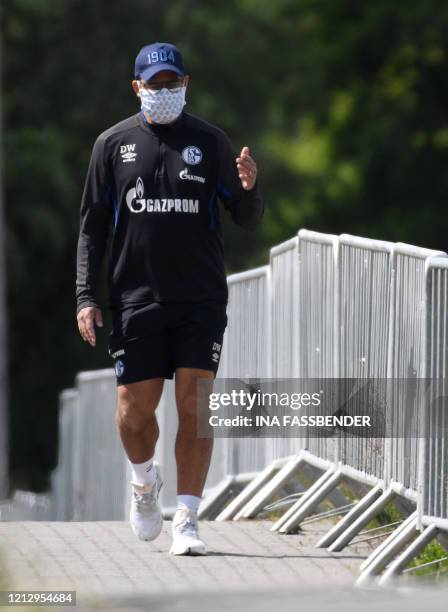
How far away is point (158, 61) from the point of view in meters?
7.71

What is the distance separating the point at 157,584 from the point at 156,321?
1.40m

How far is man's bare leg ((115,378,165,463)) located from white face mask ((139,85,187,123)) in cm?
115

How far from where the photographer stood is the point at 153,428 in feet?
25.8

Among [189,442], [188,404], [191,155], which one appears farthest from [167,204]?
[189,442]

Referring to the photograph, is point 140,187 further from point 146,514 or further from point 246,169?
point 146,514

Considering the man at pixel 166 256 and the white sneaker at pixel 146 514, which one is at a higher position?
the man at pixel 166 256

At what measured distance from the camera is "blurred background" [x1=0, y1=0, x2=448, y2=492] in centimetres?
3275

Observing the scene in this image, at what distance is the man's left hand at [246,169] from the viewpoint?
757 centimetres

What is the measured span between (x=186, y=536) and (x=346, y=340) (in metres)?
1.57

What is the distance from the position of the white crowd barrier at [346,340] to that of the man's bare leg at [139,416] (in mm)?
1044

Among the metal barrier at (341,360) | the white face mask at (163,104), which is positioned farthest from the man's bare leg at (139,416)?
the white face mask at (163,104)

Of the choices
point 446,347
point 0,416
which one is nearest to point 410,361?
point 446,347

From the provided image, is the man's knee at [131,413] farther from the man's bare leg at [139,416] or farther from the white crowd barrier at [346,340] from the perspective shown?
the white crowd barrier at [346,340]

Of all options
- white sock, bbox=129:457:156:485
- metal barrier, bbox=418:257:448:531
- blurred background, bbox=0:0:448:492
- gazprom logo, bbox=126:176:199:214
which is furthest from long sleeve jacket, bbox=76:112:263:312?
blurred background, bbox=0:0:448:492
